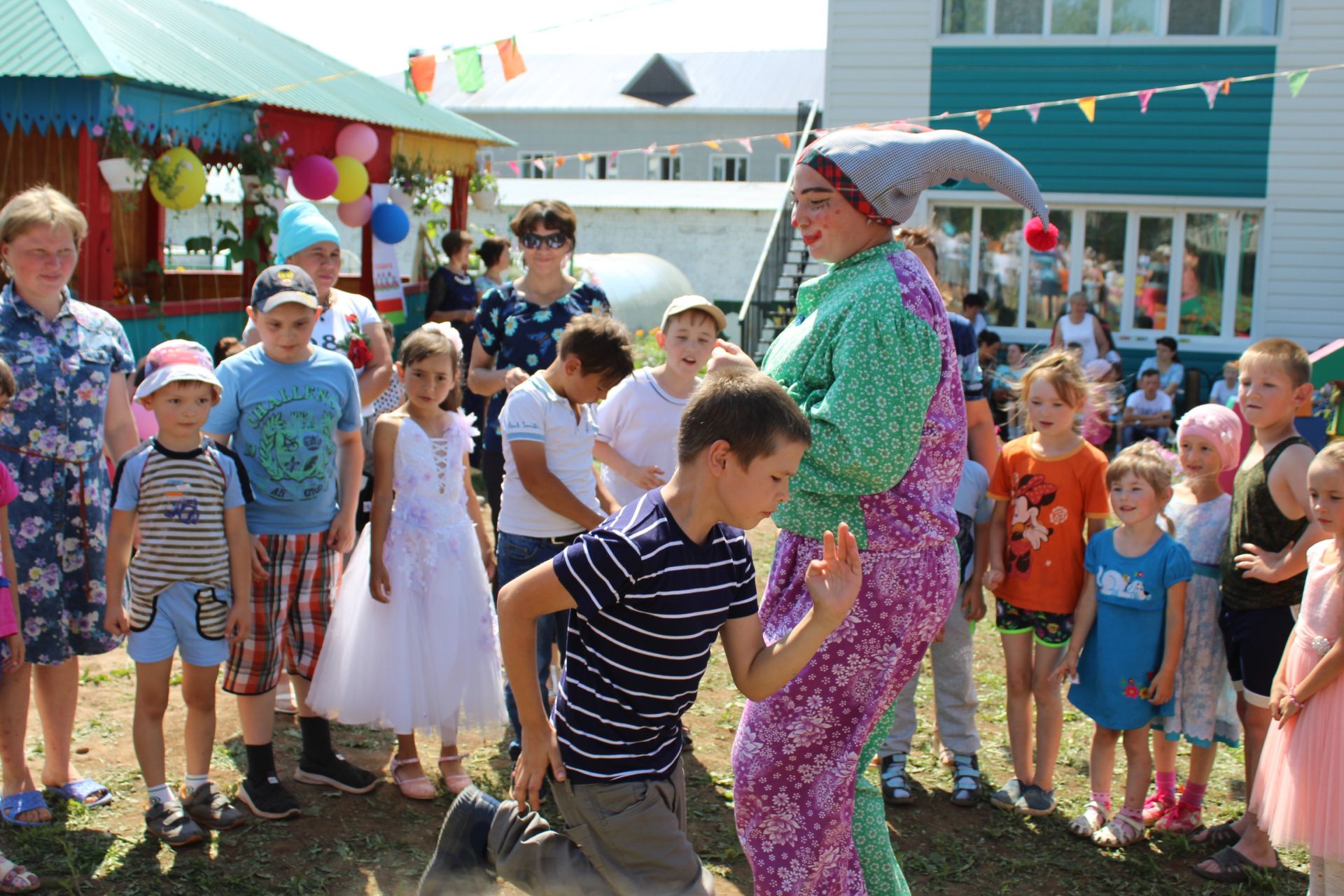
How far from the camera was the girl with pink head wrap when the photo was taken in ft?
12.8

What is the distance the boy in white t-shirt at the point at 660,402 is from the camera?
4.22 m

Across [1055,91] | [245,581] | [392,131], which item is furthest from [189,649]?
[1055,91]

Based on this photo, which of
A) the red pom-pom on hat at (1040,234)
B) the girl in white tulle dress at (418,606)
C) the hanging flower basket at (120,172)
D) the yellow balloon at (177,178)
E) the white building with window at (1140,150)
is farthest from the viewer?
the white building with window at (1140,150)

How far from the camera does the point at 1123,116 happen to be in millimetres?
14078

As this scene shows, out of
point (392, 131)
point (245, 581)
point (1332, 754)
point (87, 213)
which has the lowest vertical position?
point (1332, 754)

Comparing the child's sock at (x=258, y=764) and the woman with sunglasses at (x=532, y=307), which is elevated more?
the woman with sunglasses at (x=532, y=307)

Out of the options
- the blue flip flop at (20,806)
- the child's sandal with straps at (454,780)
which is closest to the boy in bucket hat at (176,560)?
the blue flip flop at (20,806)

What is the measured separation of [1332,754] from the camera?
326 cm

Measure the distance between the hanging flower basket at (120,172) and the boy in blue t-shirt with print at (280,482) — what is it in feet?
16.3

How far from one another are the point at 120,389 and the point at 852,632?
2.64 meters

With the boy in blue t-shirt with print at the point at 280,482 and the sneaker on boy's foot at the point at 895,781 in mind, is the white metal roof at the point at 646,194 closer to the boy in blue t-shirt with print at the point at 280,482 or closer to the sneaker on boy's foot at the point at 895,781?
the boy in blue t-shirt with print at the point at 280,482

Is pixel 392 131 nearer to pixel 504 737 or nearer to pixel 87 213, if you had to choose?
pixel 87 213

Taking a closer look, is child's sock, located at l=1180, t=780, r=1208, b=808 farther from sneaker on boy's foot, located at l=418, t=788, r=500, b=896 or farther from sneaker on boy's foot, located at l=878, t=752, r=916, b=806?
sneaker on boy's foot, located at l=418, t=788, r=500, b=896

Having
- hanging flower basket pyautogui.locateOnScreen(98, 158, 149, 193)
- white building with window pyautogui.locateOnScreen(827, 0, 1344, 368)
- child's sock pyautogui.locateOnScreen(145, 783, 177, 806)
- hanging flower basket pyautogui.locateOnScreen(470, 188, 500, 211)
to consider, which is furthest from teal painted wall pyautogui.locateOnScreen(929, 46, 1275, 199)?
child's sock pyautogui.locateOnScreen(145, 783, 177, 806)
